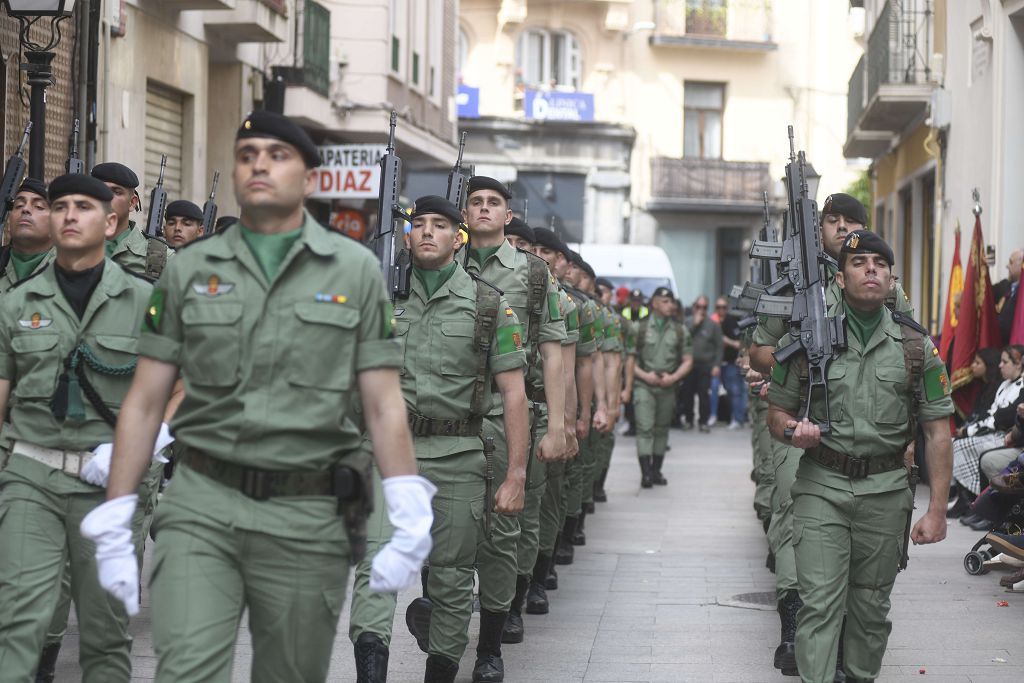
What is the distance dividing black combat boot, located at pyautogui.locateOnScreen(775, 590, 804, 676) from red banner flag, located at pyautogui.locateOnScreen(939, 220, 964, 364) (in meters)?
7.77

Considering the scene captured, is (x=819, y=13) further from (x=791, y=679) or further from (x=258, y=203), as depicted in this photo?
(x=258, y=203)

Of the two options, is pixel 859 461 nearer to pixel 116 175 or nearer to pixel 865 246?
pixel 865 246

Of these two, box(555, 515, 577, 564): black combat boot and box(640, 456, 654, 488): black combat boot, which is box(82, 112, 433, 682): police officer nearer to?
box(555, 515, 577, 564): black combat boot

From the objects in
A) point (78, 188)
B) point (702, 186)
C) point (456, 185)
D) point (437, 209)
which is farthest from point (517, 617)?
point (702, 186)

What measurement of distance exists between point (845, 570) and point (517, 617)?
268cm

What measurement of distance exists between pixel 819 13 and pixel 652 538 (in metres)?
32.6

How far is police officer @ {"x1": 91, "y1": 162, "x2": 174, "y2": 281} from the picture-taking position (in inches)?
327

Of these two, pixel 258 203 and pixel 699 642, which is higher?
pixel 258 203

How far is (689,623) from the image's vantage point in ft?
30.7

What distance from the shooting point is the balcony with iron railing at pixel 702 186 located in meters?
42.3

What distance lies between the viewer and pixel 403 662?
8.00 m

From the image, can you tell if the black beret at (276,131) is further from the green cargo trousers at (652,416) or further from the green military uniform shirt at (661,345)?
the green military uniform shirt at (661,345)

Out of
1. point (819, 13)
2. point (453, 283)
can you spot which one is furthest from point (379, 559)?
point (819, 13)

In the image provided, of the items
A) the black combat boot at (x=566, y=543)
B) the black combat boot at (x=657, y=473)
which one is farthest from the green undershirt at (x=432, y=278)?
the black combat boot at (x=657, y=473)
